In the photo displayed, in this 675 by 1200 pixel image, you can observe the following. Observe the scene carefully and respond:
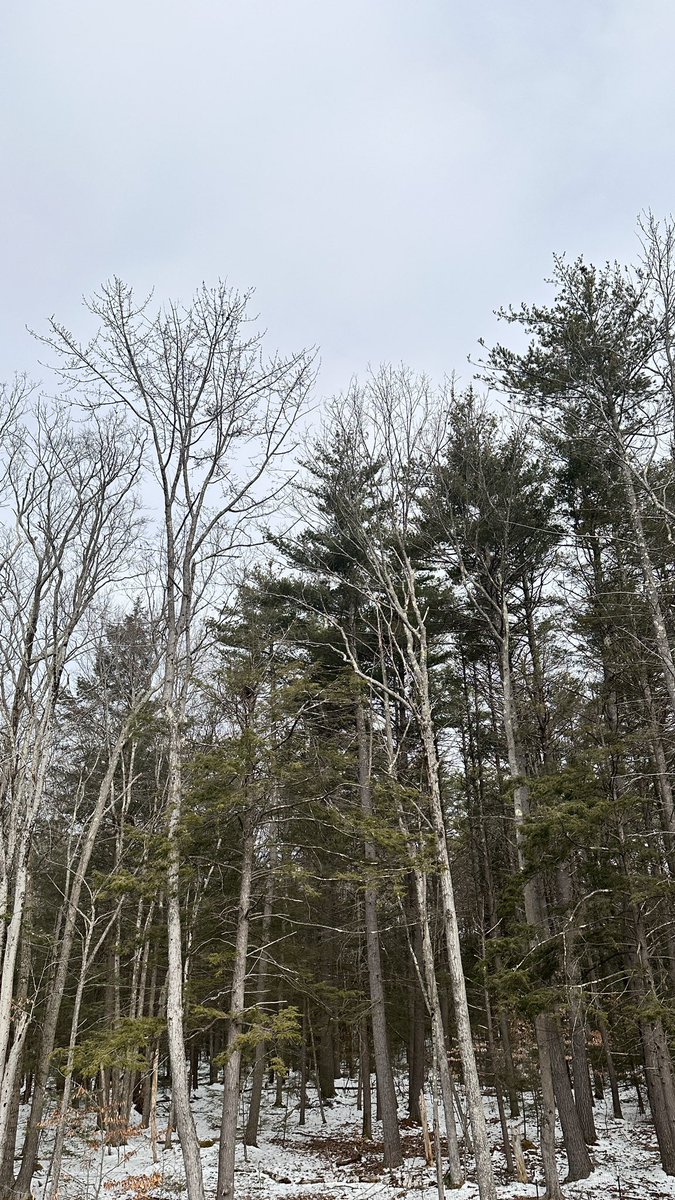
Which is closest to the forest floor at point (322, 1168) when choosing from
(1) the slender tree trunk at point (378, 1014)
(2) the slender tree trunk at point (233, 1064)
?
(1) the slender tree trunk at point (378, 1014)

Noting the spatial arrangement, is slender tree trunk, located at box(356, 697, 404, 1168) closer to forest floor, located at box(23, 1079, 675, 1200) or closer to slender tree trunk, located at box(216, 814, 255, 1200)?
forest floor, located at box(23, 1079, 675, 1200)

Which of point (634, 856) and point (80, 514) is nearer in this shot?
point (634, 856)

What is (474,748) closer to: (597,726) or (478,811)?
(478,811)

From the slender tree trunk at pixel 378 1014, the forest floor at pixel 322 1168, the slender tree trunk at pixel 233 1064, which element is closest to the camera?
the slender tree trunk at pixel 233 1064

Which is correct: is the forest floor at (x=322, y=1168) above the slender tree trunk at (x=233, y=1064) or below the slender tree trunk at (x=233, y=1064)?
below

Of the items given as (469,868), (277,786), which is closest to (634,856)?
(277,786)

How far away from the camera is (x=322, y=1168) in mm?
15195

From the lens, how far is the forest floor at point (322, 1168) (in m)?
12.2

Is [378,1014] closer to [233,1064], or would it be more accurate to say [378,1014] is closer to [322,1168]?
[322,1168]

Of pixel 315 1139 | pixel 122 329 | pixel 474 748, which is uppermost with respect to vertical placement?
pixel 122 329

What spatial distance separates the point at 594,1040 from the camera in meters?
16.7

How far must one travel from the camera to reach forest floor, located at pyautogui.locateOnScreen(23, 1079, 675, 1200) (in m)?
12.2

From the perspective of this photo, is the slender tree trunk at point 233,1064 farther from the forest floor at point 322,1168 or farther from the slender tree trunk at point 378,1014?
the forest floor at point 322,1168

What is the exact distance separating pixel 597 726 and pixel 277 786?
197 inches
